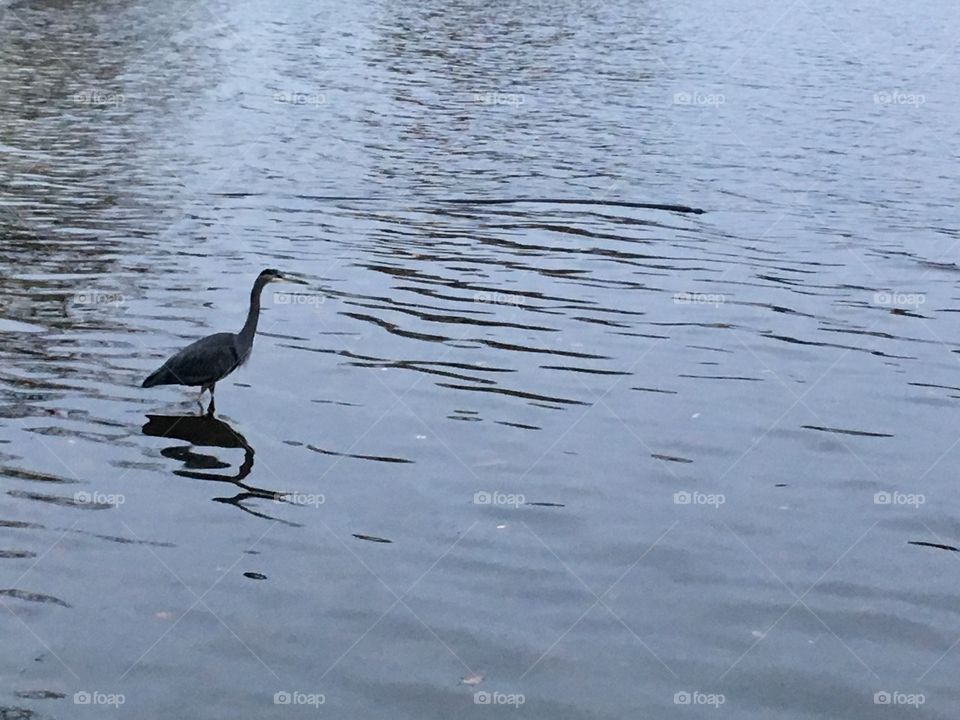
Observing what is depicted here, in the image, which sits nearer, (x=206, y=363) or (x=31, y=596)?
(x=31, y=596)

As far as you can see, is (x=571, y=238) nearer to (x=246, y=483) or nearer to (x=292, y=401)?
(x=292, y=401)

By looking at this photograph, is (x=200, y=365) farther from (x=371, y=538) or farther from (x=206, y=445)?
(x=371, y=538)

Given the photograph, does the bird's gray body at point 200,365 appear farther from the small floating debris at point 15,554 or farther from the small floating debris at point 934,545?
the small floating debris at point 934,545

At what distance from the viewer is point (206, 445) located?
12.7 metres

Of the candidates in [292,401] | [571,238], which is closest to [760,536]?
[292,401]

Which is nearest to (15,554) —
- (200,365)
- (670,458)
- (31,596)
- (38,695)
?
(31,596)

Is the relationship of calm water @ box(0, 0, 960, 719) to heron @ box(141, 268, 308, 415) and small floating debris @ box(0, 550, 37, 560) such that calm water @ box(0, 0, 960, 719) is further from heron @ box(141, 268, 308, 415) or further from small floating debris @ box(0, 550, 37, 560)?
heron @ box(141, 268, 308, 415)

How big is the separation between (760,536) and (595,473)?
5.57 ft

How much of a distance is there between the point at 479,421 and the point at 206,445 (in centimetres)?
254

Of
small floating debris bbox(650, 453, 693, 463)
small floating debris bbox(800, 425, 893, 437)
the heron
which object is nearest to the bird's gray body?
the heron

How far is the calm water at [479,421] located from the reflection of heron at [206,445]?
0.04 meters

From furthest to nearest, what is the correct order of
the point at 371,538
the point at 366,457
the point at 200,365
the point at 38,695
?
the point at 200,365 → the point at 366,457 → the point at 371,538 → the point at 38,695

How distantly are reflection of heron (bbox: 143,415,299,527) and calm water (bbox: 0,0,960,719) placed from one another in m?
0.04

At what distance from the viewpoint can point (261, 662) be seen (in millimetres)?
9133
